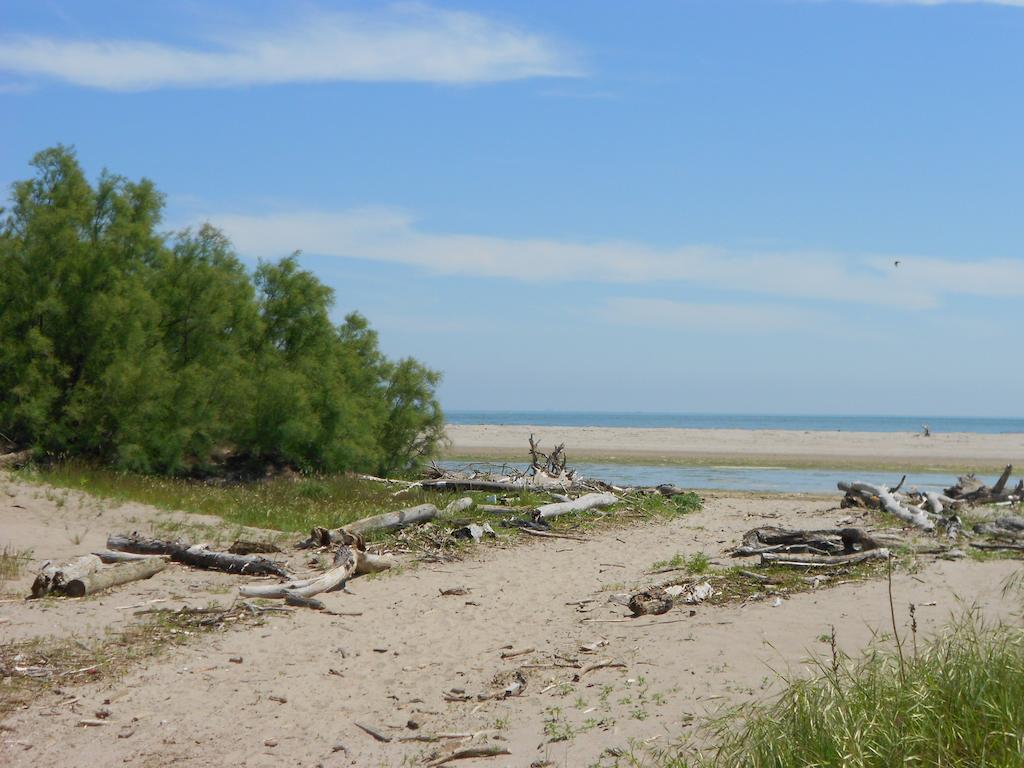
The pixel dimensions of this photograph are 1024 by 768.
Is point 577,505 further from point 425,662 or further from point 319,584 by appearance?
point 425,662

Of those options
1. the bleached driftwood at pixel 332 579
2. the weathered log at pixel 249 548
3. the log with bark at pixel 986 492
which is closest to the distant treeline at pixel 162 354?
the weathered log at pixel 249 548

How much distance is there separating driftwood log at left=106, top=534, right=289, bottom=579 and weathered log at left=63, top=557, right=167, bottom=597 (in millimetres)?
402

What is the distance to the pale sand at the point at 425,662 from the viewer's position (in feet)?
22.8

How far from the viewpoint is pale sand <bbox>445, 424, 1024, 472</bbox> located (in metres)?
45.0

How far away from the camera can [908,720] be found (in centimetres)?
500

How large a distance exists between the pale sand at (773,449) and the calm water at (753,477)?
3.34 meters

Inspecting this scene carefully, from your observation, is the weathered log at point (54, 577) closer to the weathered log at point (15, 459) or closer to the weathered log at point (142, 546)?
the weathered log at point (142, 546)

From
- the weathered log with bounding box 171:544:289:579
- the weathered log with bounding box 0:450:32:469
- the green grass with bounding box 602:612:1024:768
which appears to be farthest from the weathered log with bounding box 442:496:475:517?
the green grass with bounding box 602:612:1024:768

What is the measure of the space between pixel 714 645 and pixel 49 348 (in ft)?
60.5

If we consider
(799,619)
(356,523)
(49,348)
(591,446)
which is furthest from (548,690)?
(591,446)

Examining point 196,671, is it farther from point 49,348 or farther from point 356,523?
point 49,348

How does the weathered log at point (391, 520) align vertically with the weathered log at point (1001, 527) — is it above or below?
below

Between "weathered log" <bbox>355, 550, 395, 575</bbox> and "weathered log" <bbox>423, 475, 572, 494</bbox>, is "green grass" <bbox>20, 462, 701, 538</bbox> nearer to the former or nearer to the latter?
"weathered log" <bbox>423, 475, 572, 494</bbox>

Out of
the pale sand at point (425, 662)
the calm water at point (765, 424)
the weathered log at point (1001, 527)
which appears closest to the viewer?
the pale sand at point (425, 662)
